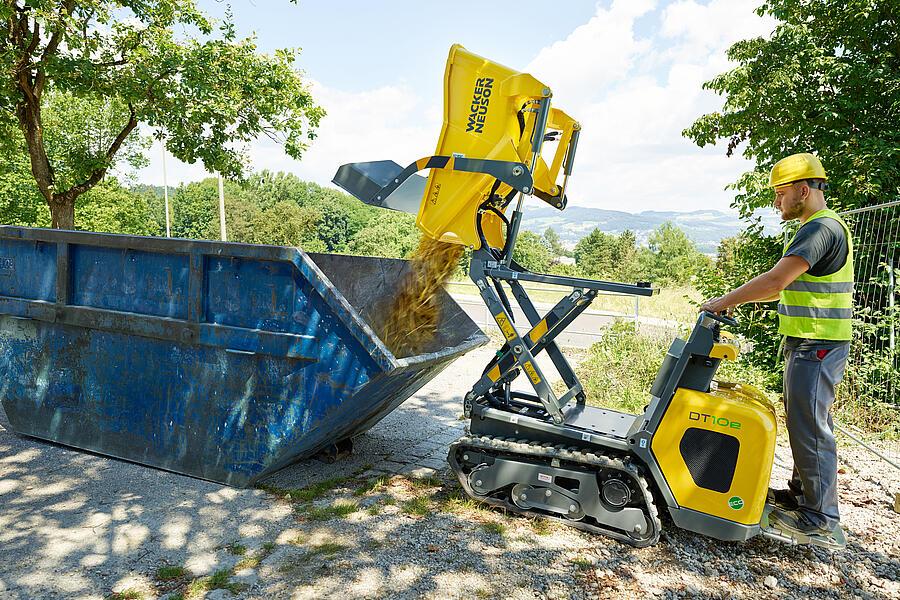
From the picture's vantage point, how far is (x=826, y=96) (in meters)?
8.92

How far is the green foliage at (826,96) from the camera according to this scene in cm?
819

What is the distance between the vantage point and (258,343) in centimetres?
408

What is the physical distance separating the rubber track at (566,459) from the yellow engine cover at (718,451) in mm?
160

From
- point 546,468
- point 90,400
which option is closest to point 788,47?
point 546,468

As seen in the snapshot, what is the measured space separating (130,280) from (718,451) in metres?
3.92

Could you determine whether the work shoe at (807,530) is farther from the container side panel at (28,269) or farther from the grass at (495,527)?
the container side panel at (28,269)

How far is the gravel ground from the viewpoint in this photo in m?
3.17

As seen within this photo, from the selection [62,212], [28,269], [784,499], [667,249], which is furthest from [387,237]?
[784,499]

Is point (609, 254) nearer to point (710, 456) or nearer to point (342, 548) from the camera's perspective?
point (710, 456)

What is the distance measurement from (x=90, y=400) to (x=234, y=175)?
7.56m

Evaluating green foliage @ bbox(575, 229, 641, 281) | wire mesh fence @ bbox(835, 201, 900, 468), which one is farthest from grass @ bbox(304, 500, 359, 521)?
green foliage @ bbox(575, 229, 641, 281)

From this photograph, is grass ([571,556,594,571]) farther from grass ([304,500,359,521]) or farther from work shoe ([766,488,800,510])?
grass ([304,500,359,521])

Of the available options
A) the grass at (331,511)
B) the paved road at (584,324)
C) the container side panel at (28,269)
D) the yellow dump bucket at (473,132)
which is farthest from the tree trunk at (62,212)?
the grass at (331,511)

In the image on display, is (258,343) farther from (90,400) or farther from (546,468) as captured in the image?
(546,468)
